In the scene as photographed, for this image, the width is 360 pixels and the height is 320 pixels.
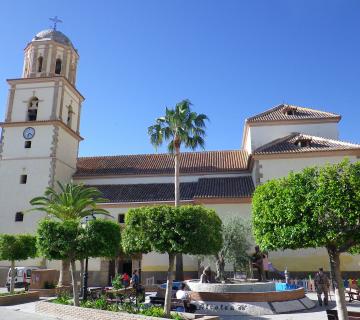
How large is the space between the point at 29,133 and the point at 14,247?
14253mm

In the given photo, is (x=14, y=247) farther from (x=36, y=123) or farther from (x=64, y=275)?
(x=36, y=123)

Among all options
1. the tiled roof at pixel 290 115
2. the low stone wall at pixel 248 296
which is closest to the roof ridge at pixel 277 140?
the tiled roof at pixel 290 115

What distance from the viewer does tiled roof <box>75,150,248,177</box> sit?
33.6m

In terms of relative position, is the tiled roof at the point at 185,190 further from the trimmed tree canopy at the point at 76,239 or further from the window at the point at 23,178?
the trimmed tree canopy at the point at 76,239

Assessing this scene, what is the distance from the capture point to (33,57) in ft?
108

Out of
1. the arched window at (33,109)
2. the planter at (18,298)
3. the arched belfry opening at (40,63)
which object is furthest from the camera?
the arched belfry opening at (40,63)

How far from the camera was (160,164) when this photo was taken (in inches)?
1389

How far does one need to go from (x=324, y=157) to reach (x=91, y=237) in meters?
19.4

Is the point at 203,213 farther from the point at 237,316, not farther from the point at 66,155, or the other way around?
the point at 66,155

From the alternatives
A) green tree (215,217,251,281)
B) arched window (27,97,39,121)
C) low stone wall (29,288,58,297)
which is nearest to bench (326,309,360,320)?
green tree (215,217,251,281)

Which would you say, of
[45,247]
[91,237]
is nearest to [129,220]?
[91,237]

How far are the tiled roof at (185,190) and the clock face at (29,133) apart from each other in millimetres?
7495

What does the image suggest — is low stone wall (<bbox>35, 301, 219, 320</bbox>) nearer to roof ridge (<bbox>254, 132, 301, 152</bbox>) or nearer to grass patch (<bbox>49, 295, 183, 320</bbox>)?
grass patch (<bbox>49, 295, 183, 320</bbox>)

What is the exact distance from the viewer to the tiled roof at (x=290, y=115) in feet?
100
